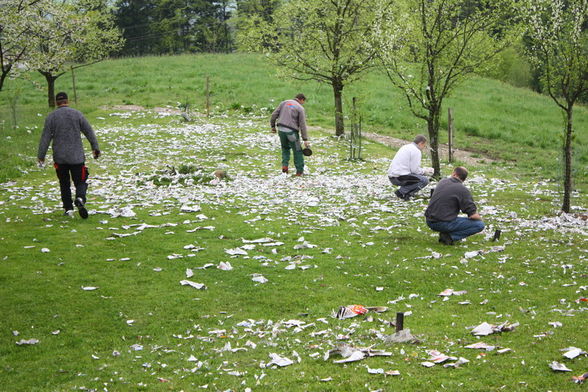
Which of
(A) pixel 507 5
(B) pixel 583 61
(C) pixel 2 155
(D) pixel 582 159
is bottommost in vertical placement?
(D) pixel 582 159

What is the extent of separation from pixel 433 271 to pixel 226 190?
30.0 feet

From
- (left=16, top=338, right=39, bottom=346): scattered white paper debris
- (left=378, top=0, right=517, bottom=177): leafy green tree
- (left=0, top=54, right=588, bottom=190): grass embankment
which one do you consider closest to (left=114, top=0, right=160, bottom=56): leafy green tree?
(left=0, top=54, right=588, bottom=190): grass embankment

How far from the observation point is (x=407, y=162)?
56.4 ft

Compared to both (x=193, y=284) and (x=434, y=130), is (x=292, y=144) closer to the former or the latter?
(x=434, y=130)

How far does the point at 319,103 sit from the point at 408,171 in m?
24.9

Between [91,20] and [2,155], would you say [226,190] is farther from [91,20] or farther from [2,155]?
[91,20]

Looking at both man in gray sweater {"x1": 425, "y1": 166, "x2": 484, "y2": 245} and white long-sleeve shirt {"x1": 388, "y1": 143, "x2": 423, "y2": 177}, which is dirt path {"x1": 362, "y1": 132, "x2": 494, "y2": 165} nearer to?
white long-sleeve shirt {"x1": 388, "y1": 143, "x2": 423, "y2": 177}

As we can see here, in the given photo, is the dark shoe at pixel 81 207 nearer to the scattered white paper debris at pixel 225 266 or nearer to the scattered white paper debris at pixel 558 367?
the scattered white paper debris at pixel 225 266

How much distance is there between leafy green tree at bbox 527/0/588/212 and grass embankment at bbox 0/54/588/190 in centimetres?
1038

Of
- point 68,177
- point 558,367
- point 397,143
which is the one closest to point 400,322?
point 558,367

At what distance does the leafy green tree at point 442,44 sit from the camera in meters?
18.8

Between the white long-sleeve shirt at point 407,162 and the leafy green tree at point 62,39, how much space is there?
22519 millimetres

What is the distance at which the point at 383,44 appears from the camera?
791 inches

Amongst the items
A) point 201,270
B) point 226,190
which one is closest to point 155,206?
point 226,190
